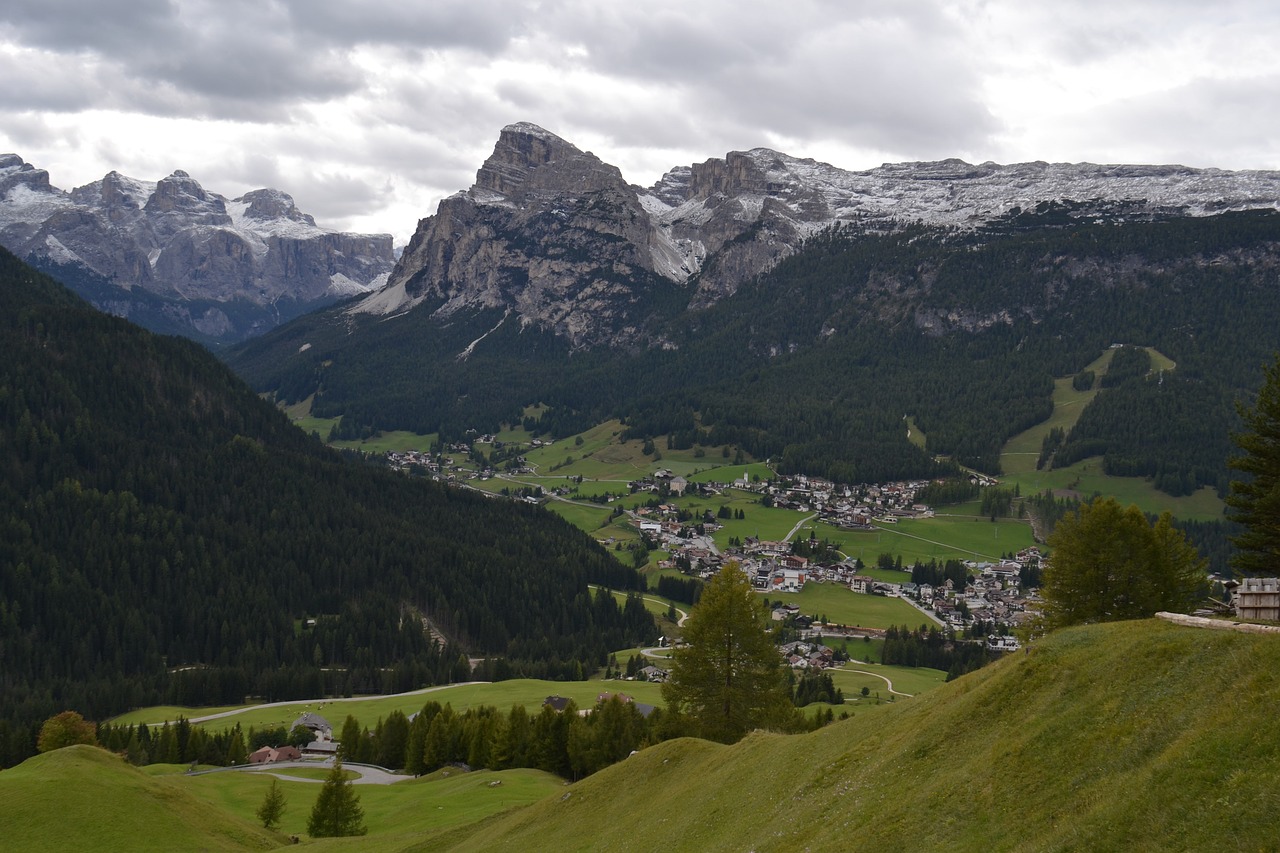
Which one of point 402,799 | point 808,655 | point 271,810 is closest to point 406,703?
point 402,799

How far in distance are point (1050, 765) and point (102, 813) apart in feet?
172

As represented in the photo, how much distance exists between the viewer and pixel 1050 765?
2338 centimetres

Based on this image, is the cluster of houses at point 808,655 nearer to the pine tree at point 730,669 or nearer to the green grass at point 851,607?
the green grass at point 851,607

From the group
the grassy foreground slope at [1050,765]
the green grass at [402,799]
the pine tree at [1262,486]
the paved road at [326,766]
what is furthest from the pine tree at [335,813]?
the pine tree at [1262,486]

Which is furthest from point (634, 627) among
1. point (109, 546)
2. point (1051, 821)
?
point (1051, 821)

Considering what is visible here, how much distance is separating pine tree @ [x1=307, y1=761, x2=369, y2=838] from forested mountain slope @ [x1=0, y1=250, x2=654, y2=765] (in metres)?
69.3

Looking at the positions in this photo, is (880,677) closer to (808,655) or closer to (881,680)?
(881,680)

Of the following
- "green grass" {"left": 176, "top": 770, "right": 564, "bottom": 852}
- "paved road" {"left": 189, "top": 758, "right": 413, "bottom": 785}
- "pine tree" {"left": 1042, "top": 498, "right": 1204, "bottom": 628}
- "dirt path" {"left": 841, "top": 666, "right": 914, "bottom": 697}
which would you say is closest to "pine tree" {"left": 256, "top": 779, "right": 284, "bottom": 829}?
Result: "green grass" {"left": 176, "top": 770, "right": 564, "bottom": 852}

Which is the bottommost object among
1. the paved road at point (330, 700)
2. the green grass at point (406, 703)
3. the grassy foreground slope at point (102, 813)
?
Answer: the paved road at point (330, 700)

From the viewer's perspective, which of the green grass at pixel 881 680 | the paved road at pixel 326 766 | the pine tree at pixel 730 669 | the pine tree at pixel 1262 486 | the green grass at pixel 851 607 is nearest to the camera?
the pine tree at pixel 1262 486

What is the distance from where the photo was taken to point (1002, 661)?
1298 inches

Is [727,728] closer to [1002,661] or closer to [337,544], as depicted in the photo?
[1002,661]

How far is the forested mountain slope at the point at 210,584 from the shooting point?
137 m

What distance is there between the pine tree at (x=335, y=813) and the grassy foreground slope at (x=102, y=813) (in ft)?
7.93
